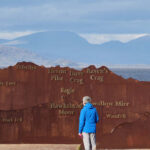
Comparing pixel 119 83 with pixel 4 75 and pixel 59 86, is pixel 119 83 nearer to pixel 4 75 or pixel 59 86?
pixel 59 86

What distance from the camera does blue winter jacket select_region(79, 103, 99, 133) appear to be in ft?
29.8

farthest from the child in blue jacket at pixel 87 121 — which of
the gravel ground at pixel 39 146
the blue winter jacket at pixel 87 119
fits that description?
the gravel ground at pixel 39 146

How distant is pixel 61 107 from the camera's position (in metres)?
12.6

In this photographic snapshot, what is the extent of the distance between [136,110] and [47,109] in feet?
7.45

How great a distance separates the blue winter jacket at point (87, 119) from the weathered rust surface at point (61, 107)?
11.2 ft

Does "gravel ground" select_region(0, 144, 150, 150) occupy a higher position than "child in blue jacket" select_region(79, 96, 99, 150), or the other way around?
"child in blue jacket" select_region(79, 96, 99, 150)

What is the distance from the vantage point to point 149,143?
12.7 meters

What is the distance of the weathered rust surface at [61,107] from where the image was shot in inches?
496

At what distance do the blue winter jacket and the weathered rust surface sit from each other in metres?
3.41

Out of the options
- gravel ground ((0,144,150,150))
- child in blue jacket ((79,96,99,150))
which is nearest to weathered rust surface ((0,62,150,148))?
gravel ground ((0,144,150,150))

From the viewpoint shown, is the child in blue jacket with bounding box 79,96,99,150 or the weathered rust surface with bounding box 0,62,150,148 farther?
the weathered rust surface with bounding box 0,62,150,148

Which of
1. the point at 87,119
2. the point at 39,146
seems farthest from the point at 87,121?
the point at 39,146

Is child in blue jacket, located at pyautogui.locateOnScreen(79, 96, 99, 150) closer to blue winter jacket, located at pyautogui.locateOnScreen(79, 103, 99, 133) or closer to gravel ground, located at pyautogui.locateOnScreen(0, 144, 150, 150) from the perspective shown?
blue winter jacket, located at pyautogui.locateOnScreen(79, 103, 99, 133)

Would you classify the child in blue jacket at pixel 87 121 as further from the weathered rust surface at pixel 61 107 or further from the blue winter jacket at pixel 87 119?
the weathered rust surface at pixel 61 107
